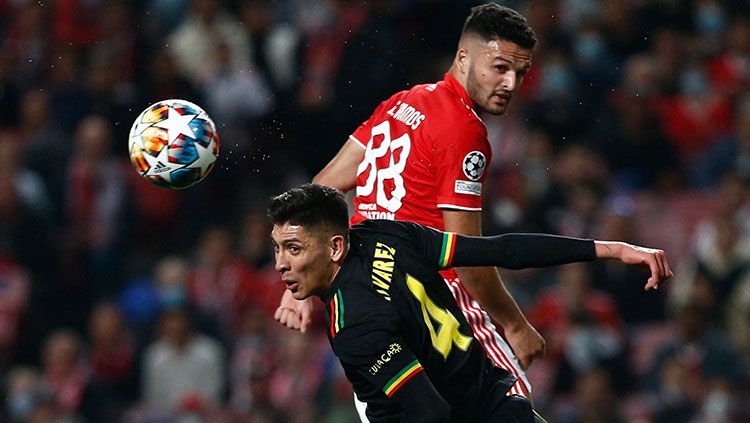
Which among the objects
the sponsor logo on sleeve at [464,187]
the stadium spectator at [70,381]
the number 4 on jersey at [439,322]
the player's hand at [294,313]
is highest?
the sponsor logo on sleeve at [464,187]

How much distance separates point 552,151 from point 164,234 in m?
3.39

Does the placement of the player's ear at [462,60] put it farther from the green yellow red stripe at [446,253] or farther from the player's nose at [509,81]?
the green yellow red stripe at [446,253]

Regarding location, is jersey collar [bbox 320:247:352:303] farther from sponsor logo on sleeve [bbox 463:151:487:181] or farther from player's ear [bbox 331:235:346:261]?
sponsor logo on sleeve [bbox 463:151:487:181]

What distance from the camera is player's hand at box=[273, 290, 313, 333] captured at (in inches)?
243

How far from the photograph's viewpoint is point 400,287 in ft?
17.2

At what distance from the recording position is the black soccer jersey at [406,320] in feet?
16.8

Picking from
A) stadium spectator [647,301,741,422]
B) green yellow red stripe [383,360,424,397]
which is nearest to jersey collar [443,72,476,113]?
green yellow red stripe [383,360,424,397]

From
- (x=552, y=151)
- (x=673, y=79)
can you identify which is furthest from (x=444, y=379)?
(x=673, y=79)

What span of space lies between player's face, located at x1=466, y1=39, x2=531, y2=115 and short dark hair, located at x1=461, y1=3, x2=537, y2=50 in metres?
0.02

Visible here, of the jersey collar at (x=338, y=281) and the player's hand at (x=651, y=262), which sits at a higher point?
the player's hand at (x=651, y=262)

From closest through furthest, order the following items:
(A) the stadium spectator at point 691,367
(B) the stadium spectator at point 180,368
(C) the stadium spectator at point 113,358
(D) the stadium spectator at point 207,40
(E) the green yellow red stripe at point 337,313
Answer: (E) the green yellow red stripe at point 337,313, (A) the stadium spectator at point 691,367, (B) the stadium spectator at point 180,368, (C) the stadium spectator at point 113,358, (D) the stadium spectator at point 207,40

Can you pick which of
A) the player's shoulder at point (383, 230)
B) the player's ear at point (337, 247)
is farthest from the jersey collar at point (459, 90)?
the player's ear at point (337, 247)

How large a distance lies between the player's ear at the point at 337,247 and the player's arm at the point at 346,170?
4.13ft

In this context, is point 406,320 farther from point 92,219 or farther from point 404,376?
point 92,219
